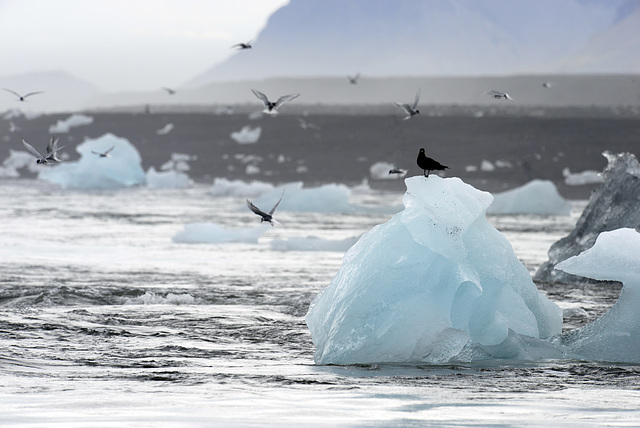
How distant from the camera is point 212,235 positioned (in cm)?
2120

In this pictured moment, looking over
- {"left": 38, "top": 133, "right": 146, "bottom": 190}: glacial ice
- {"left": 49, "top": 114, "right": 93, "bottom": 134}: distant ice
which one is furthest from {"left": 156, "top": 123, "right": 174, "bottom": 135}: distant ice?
{"left": 38, "top": 133, "right": 146, "bottom": 190}: glacial ice

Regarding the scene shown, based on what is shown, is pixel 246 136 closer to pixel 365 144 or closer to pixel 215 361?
pixel 365 144

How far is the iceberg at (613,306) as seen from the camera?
961 centimetres

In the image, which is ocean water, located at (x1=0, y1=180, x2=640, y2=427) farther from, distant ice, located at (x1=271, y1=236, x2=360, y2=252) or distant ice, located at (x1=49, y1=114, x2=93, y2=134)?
distant ice, located at (x1=49, y1=114, x2=93, y2=134)

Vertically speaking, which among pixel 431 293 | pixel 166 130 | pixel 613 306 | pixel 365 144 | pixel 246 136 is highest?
pixel 365 144

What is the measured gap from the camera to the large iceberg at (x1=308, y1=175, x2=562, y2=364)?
923cm

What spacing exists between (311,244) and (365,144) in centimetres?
3223

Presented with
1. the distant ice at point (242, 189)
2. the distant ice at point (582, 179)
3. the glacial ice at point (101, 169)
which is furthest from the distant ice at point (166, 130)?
the distant ice at point (582, 179)

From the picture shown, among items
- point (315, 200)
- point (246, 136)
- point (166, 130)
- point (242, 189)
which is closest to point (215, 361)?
point (315, 200)

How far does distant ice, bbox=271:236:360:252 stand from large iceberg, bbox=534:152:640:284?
450 cm

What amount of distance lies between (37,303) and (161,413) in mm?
6512

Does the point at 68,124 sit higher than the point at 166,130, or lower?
lower

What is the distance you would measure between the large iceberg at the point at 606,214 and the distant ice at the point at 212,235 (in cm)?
701

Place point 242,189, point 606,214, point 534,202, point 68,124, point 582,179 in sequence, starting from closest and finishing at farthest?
1. point 606,214
2. point 534,202
3. point 242,189
4. point 582,179
5. point 68,124
